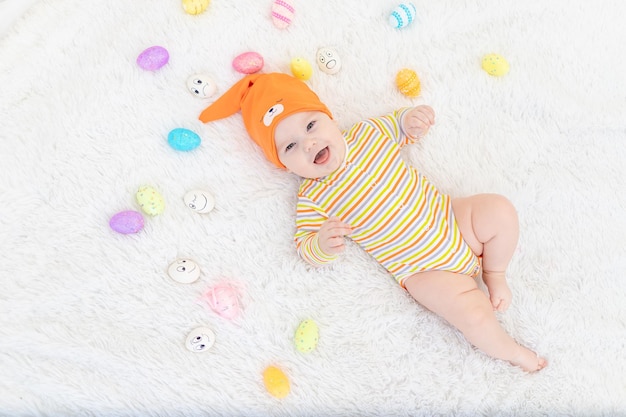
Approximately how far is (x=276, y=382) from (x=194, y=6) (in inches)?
33.8

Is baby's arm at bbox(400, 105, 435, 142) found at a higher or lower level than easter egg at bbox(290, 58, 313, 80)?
lower

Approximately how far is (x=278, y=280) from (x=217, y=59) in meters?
0.54

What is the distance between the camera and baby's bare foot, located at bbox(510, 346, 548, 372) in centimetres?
112

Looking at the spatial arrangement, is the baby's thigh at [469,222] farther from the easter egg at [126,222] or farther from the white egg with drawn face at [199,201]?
the easter egg at [126,222]

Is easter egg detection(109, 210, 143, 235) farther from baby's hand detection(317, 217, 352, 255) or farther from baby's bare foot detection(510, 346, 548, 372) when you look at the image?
baby's bare foot detection(510, 346, 548, 372)

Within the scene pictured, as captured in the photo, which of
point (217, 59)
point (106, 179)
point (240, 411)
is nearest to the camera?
point (240, 411)

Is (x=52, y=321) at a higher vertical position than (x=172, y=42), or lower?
lower

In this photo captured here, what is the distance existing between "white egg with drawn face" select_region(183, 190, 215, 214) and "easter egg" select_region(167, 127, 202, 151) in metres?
0.10

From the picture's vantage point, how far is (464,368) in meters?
1.14

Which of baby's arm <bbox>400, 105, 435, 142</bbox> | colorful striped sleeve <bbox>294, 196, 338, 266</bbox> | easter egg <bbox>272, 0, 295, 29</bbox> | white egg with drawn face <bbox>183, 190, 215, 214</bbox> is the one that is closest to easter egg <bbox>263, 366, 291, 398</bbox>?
colorful striped sleeve <bbox>294, 196, 338, 266</bbox>

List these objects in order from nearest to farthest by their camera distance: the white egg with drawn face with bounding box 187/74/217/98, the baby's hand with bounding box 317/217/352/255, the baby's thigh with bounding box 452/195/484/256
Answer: the baby's hand with bounding box 317/217/352/255 → the baby's thigh with bounding box 452/195/484/256 → the white egg with drawn face with bounding box 187/74/217/98

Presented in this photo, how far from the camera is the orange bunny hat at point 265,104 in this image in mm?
1154

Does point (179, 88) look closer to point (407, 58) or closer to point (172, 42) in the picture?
point (172, 42)

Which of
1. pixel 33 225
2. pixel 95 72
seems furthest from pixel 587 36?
pixel 33 225
